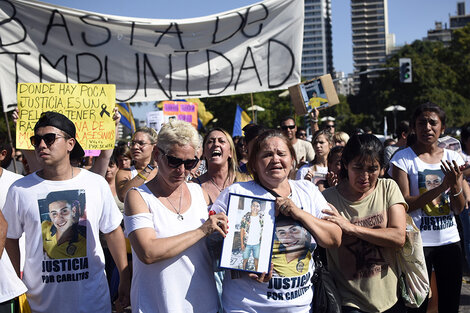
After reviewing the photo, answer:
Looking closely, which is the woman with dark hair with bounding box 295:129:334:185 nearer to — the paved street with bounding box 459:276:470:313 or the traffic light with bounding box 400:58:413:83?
the paved street with bounding box 459:276:470:313

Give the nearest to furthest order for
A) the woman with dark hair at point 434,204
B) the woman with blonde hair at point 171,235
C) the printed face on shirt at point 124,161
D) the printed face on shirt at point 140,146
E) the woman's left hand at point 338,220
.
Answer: the woman with blonde hair at point 171,235 → the woman's left hand at point 338,220 → the woman with dark hair at point 434,204 → the printed face on shirt at point 140,146 → the printed face on shirt at point 124,161

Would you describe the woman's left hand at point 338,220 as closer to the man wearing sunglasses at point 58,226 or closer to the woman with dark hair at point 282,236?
the woman with dark hair at point 282,236

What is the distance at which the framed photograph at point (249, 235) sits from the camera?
9.81ft

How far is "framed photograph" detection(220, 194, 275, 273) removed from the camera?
2.99 m

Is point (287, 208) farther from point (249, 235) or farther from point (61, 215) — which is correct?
point (61, 215)

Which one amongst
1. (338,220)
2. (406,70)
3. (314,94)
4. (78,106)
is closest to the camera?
(338,220)

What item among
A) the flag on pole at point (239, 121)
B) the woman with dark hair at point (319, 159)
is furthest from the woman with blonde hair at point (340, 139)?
the flag on pole at point (239, 121)

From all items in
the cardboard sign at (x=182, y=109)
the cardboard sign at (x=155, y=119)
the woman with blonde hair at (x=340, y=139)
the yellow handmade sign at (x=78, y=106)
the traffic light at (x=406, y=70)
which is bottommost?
the woman with blonde hair at (x=340, y=139)

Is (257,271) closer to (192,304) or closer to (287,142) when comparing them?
(192,304)

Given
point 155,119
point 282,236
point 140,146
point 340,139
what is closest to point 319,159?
point 340,139

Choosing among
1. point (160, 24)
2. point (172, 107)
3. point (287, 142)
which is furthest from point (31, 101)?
point (172, 107)

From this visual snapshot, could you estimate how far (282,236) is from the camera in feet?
10.1

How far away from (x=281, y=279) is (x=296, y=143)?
523 centimetres

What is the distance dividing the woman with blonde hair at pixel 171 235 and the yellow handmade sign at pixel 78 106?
1933 millimetres
